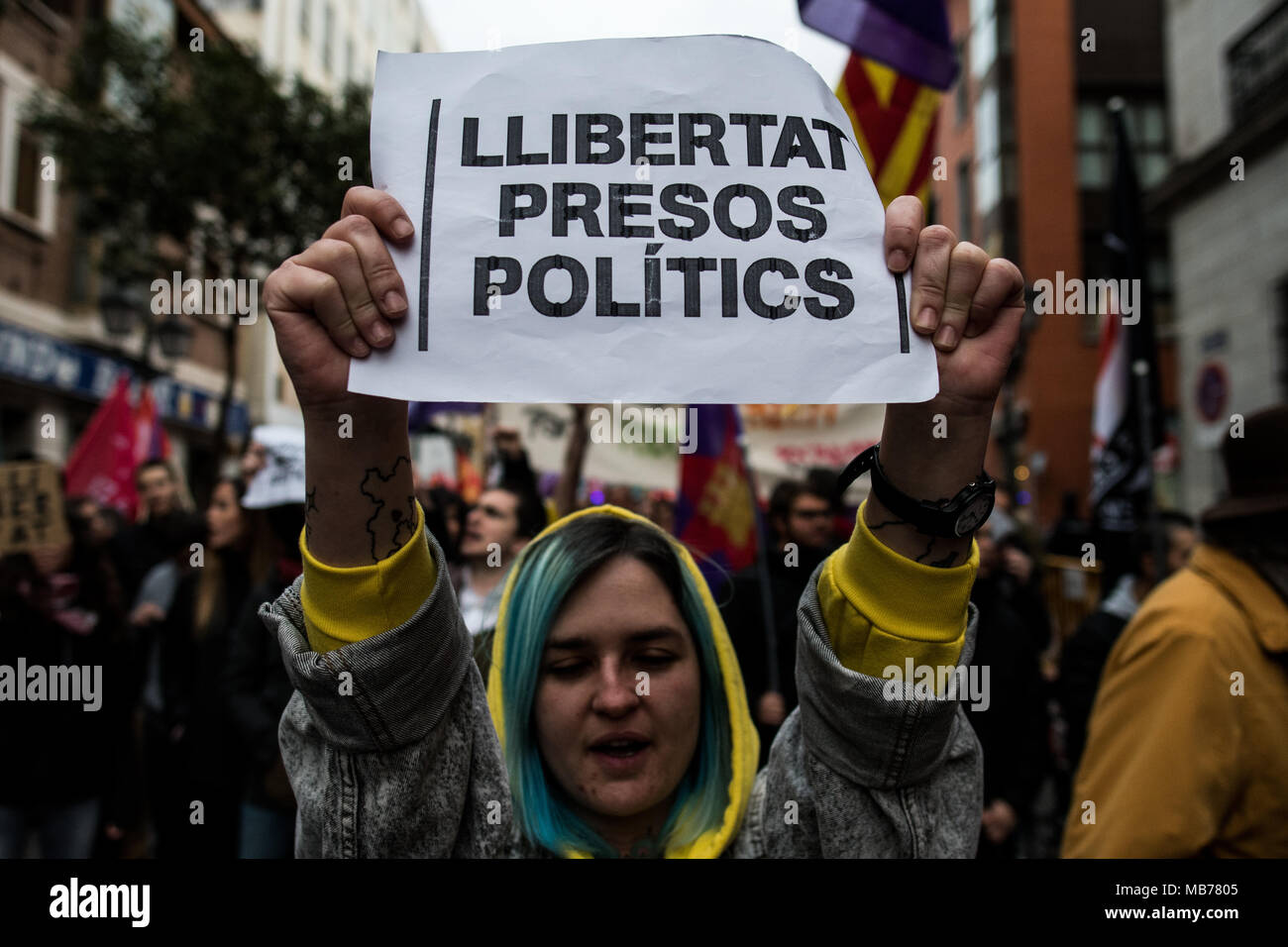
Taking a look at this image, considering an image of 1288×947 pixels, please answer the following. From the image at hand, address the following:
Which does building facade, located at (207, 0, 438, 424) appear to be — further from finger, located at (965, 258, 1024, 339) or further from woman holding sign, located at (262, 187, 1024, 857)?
finger, located at (965, 258, 1024, 339)

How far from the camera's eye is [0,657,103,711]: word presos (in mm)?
3723

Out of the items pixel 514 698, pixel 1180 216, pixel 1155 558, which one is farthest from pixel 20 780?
pixel 1180 216

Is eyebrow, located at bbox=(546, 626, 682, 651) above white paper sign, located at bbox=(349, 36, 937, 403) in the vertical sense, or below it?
below

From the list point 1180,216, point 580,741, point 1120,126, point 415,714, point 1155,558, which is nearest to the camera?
point 415,714

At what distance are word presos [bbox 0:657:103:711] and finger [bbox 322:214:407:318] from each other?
3168 millimetres

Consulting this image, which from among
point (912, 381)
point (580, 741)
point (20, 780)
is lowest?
point (20, 780)

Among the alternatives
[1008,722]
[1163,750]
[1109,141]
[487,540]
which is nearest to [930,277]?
[1163,750]

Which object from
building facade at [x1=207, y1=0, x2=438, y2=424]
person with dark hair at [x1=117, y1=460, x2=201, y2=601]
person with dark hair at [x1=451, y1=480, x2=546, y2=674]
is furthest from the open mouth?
building facade at [x1=207, y1=0, x2=438, y2=424]

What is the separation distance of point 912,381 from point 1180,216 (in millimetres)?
14866

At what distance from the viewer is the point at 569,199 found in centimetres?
127

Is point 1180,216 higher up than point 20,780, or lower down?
higher up

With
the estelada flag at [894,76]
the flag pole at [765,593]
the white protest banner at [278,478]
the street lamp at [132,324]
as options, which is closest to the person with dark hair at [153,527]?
the white protest banner at [278,478]

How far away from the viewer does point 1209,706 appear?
1997mm
